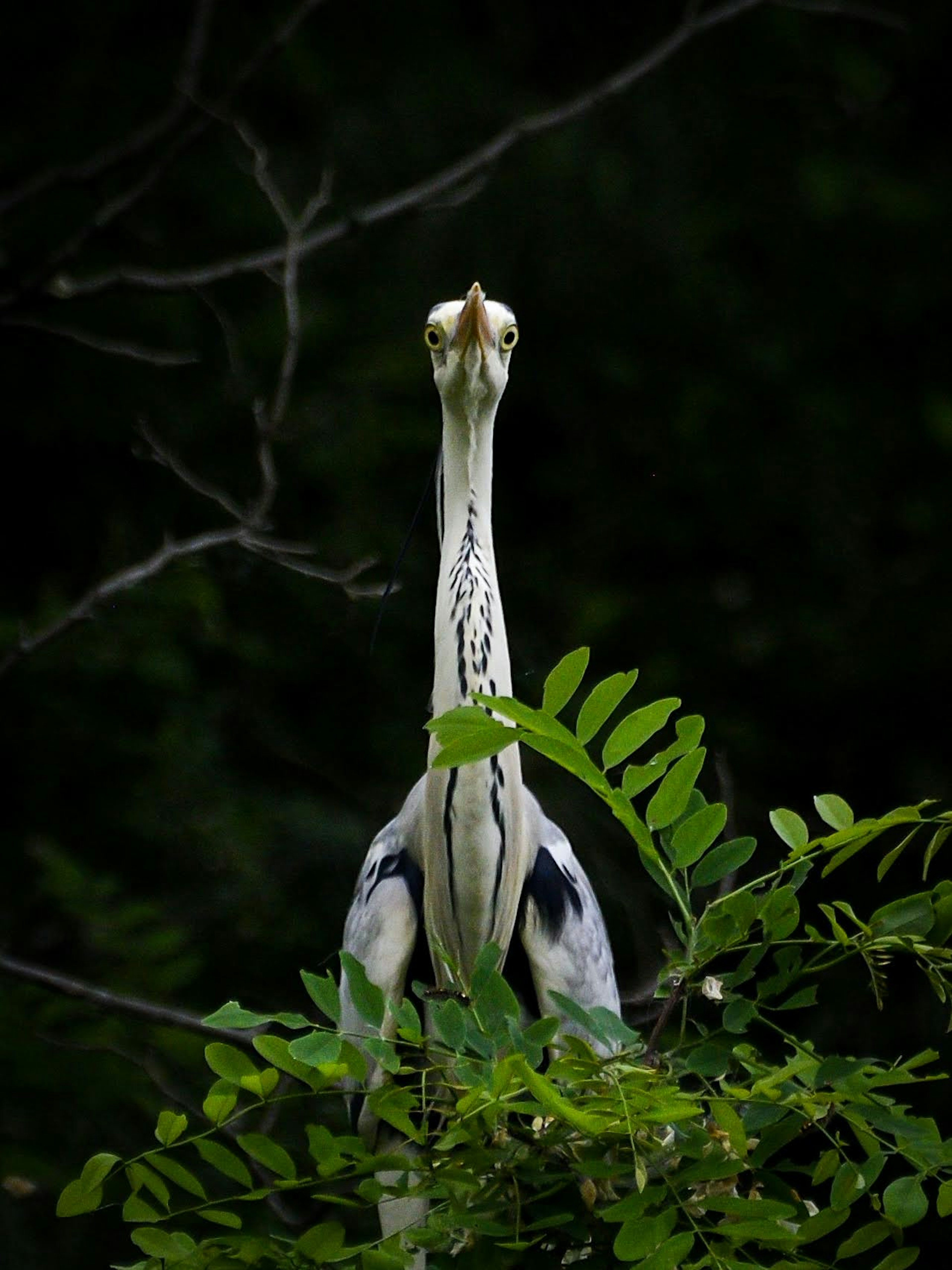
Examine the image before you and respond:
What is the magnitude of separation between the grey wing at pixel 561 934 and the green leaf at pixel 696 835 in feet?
2.46

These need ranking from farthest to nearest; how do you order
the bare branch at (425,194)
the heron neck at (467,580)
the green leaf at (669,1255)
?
1. the bare branch at (425,194)
2. the heron neck at (467,580)
3. the green leaf at (669,1255)

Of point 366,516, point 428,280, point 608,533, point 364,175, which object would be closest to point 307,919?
point 366,516

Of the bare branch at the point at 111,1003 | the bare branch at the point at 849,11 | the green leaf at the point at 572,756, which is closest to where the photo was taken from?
the green leaf at the point at 572,756

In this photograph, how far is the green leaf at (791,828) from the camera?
1303 mm

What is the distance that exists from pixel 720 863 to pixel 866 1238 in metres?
0.27

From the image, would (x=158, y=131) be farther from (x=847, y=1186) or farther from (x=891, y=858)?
(x=847, y=1186)

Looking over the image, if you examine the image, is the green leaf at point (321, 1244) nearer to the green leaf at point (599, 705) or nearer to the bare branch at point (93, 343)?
the green leaf at point (599, 705)

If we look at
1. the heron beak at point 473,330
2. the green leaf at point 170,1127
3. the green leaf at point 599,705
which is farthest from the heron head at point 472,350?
the green leaf at point 170,1127

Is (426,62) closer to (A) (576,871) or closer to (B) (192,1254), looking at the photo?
(A) (576,871)

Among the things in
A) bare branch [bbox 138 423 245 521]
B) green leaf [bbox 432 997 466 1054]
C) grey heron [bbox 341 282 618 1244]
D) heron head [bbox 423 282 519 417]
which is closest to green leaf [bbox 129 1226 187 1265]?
green leaf [bbox 432 997 466 1054]

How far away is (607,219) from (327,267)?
0.73m

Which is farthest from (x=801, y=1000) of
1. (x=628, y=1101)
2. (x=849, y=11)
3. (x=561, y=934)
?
(x=849, y=11)

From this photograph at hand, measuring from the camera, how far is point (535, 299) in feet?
15.4

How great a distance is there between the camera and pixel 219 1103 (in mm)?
1278
